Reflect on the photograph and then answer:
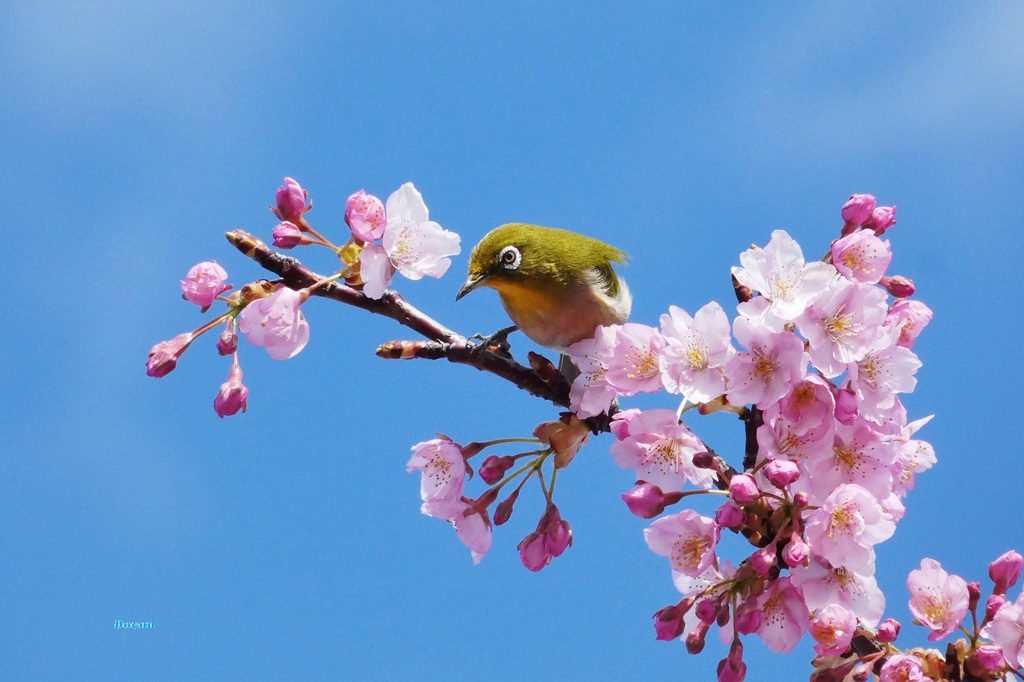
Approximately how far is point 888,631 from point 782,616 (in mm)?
375

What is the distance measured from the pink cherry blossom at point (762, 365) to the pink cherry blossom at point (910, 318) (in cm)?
48

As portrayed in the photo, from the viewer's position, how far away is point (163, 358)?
7.11ft

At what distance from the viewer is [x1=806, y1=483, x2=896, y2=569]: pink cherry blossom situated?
217 centimetres

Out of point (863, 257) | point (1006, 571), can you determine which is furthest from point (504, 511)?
point (1006, 571)

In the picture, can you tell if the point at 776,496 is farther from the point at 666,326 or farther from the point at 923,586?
the point at 923,586

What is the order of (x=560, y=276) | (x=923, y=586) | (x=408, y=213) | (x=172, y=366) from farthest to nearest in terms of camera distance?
(x=560, y=276) → (x=923, y=586) → (x=408, y=213) → (x=172, y=366)

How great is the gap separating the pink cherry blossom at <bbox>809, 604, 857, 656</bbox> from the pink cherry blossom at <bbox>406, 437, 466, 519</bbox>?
3.44ft

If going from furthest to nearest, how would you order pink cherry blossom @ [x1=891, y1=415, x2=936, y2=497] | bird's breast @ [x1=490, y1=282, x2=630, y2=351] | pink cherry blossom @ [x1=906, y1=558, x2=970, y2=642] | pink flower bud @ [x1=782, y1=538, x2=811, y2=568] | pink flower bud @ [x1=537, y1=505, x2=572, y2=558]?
1. bird's breast @ [x1=490, y1=282, x2=630, y2=351]
2. pink cherry blossom @ [x1=891, y1=415, x2=936, y2=497]
3. pink cherry blossom @ [x1=906, y1=558, x2=970, y2=642]
4. pink flower bud @ [x1=537, y1=505, x2=572, y2=558]
5. pink flower bud @ [x1=782, y1=538, x2=811, y2=568]

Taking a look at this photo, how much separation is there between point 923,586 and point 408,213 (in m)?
2.03

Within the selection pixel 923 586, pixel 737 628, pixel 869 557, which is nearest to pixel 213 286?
pixel 737 628

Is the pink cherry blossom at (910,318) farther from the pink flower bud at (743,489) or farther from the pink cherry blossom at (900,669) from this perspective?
the pink cherry blossom at (900,669)

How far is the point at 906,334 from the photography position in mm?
2459

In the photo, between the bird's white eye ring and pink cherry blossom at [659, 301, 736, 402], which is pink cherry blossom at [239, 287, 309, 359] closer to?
pink cherry blossom at [659, 301, 736, 402]

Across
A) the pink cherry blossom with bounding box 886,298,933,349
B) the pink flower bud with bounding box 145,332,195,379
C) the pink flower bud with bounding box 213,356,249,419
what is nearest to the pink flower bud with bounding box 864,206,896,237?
the pink cherry blossom with bounding box 886,298,933,349
